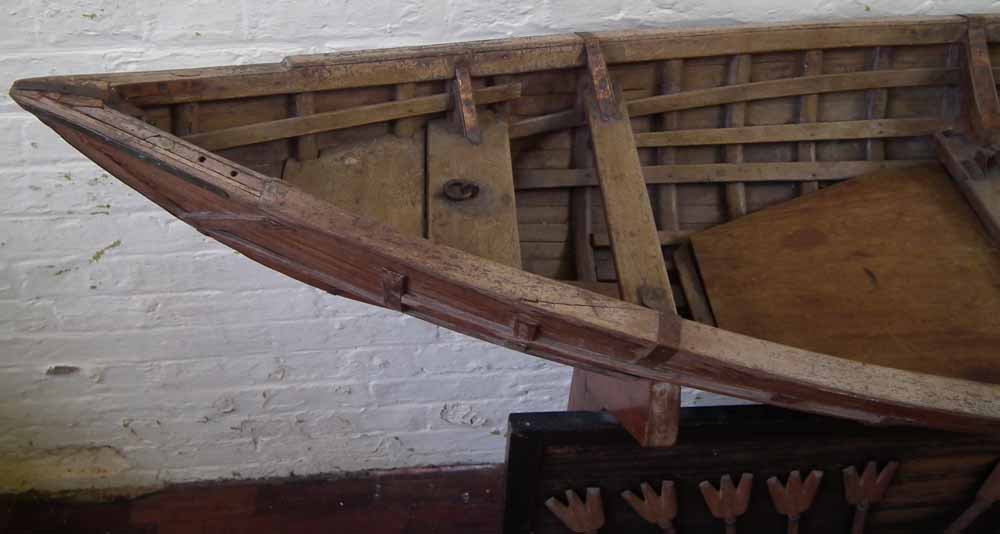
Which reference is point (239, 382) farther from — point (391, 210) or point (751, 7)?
point (751, 7)

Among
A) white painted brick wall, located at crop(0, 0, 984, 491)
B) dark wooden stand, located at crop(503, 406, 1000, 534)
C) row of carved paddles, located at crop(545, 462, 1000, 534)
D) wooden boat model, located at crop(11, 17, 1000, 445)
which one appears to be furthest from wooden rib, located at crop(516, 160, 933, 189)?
row of carved paddles, located at crop(545, 462, 1000, 534)

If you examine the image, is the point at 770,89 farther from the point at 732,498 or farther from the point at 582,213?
the point at 732,498

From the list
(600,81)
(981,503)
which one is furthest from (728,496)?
(600,81)

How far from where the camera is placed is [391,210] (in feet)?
5.39

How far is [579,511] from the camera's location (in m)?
1.70

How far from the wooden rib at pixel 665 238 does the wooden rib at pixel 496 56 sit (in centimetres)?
41

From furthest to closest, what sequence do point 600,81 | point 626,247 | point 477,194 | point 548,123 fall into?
point 548,123 → point 600,81 → point 477,194 → point 626,247

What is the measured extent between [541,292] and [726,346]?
0.33m

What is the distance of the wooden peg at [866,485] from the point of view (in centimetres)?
172

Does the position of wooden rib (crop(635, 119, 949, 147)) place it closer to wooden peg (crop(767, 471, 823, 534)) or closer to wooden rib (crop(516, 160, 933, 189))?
wooden rib (crop(516, 160, 933, 189))

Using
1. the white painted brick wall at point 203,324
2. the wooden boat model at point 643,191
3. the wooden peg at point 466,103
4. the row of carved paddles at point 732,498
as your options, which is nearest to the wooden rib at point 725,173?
the wooden boat model at point 643,191

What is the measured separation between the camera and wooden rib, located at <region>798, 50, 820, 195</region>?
196 centimetres

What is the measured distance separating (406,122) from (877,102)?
3.90 ft

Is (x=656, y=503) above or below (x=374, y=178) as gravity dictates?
below
